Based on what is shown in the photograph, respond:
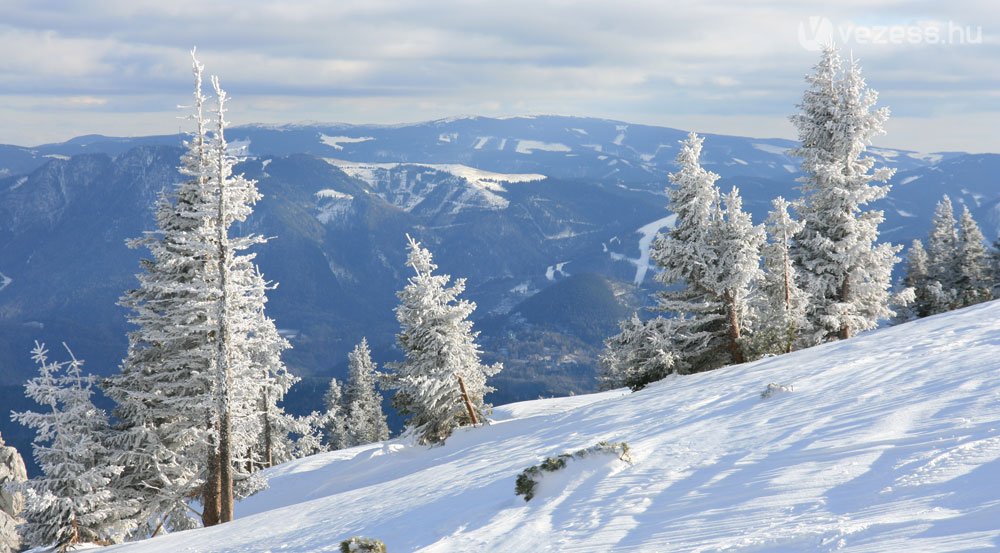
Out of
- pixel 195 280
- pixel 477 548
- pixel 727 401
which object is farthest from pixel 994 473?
pixel 195 280

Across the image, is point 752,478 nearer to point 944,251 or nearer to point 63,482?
point 63,482

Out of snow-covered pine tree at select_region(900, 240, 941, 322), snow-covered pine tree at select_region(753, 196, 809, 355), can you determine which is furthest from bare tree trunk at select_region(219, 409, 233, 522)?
snow-covered pine tree at select_region(900, 240, 941, 322)

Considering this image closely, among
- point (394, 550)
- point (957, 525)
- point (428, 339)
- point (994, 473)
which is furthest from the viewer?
point (428, 339)

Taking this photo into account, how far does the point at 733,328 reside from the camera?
25797 millimetres

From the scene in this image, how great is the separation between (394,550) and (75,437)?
1306 cm

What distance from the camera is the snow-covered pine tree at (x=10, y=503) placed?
3580 cm

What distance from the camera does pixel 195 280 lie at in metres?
18.4

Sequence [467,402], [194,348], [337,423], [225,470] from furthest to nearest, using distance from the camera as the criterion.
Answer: [337,423], [467,402], [194,348], [225,470]

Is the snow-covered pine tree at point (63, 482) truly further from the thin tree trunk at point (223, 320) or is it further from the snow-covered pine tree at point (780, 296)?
the snow-covered pine tree at point (780, 296)

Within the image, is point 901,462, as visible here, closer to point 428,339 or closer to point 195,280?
Result: point 195,280

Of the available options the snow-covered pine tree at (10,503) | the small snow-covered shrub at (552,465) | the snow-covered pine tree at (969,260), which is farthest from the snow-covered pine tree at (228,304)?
the snow-covered pine tree at (969,260)

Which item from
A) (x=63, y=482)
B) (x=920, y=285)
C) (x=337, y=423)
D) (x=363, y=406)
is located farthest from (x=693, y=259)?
(x=337, y=423)

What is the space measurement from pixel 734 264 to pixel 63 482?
22.0 m

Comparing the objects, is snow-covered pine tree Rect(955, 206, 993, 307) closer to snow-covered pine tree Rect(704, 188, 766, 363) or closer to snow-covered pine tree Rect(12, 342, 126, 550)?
snow-covered pine tree Rect(704, 188, 766, 363)
